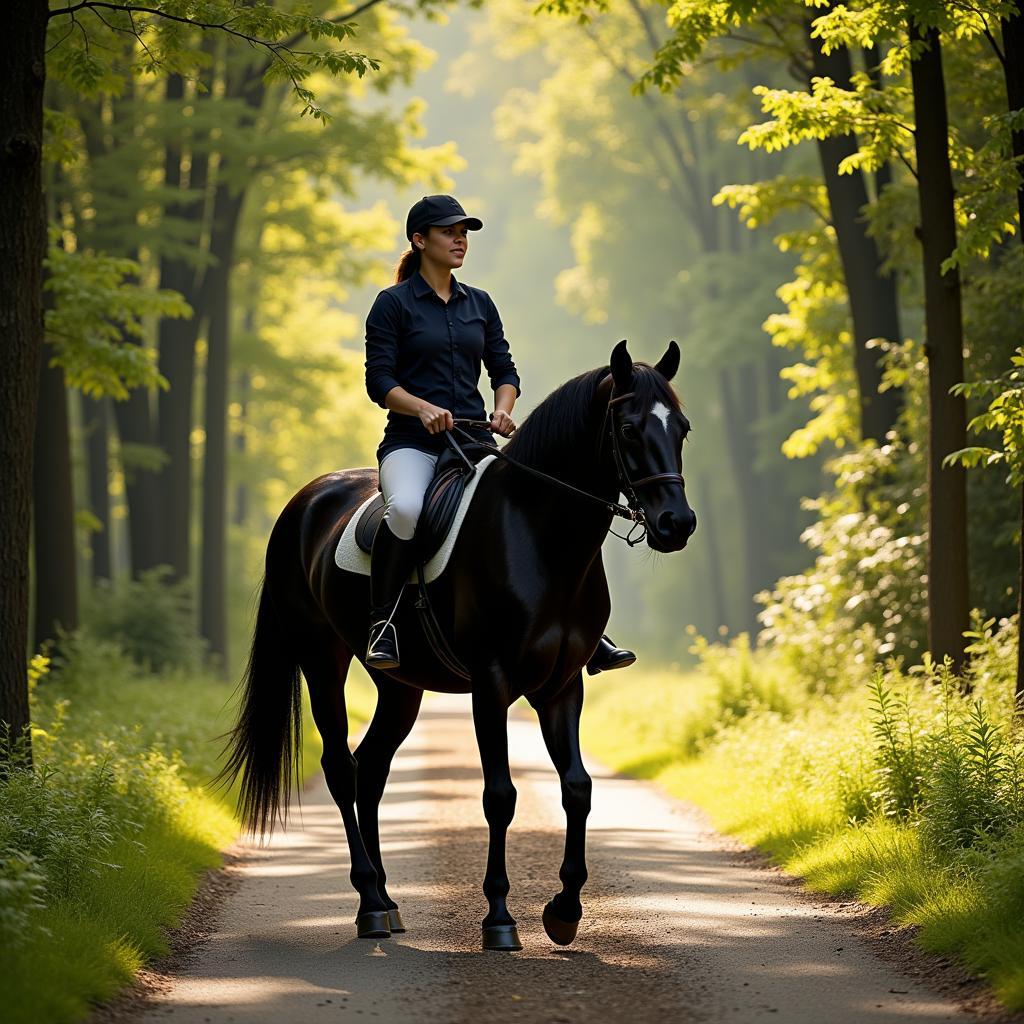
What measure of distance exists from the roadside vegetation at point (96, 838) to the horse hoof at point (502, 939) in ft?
5.15

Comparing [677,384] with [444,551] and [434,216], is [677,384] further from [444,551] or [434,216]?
[444,551]

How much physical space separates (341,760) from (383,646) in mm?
1405

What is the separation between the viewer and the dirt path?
6.01 meters

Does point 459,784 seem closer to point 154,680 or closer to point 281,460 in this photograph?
point 154,680

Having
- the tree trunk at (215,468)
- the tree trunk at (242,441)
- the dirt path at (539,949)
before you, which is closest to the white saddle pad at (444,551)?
the dirt path at (539,949)

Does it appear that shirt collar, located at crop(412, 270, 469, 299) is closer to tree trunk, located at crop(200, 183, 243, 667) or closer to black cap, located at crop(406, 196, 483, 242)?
black cap, located at crop(406, 196, 483, 242)

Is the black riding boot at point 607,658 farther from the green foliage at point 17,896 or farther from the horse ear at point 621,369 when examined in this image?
the green foliage at point 17,896

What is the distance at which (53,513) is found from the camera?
1667 cm

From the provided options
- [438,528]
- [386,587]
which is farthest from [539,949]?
[438,528]

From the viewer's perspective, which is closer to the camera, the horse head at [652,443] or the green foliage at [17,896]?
the green foliage at [17,896]

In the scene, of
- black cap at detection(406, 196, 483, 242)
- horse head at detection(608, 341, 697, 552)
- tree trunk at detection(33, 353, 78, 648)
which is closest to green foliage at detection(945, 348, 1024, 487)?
horse head at detection(608, 341, 697, 552)

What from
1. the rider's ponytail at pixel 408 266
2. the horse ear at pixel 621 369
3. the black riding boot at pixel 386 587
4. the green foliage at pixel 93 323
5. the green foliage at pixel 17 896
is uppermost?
the green foliage at pixel 93 323

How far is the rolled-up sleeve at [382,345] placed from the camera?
790 cm

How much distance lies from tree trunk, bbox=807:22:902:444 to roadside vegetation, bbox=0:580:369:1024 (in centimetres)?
767
